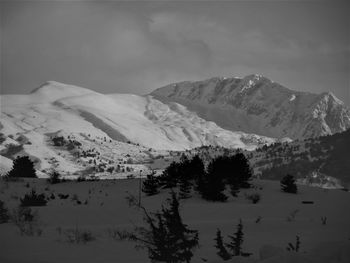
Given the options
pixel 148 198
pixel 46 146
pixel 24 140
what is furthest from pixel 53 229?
pixel 24 140

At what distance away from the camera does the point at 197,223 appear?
51.1 feet

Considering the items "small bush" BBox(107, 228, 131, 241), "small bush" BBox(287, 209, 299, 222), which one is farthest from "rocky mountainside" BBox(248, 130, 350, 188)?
"small bush" BBox(107, 228, 131, 241)

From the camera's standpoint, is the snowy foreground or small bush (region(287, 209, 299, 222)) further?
small bush (region(287, 209, 299, 222))

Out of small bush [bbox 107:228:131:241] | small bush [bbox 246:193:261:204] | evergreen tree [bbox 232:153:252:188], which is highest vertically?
evergreen tree [bbox 232:153:252:188]

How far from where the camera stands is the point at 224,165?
27.3 metres

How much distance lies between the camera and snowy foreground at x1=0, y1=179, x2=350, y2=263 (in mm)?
9461

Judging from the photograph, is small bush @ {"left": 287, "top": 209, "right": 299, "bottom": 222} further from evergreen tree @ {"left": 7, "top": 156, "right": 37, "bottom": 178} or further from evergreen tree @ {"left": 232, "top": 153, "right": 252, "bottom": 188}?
evergreen tree @ {"left": 7, "top": 156, "right": 37, "bottom": 178}

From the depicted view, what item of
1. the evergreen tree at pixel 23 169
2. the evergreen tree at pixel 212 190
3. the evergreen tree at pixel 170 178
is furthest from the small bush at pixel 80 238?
the evergreen tree at pixel 23 169

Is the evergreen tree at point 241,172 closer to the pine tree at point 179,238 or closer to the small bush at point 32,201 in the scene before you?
the small bush at point 32,201

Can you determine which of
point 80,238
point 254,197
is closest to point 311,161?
point 254,197

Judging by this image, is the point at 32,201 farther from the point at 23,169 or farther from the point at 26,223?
the point at 23,169

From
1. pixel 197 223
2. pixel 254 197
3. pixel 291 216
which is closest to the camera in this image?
pixel 197 223

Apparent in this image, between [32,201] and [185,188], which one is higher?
[185,188]

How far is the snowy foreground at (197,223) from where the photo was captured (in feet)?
31.0
